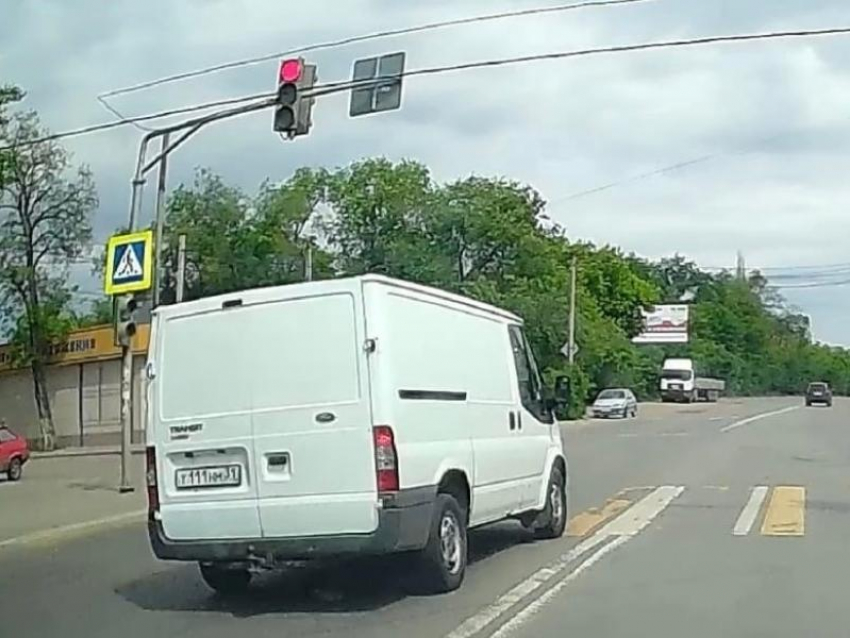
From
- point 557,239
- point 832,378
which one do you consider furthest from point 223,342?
point 832,378

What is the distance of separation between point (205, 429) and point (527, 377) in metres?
3.87

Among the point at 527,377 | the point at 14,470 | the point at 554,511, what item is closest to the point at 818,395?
the point at 14,470

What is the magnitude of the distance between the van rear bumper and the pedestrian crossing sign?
34.7 ft

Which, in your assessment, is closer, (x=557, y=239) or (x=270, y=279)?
(x=270, y=279)

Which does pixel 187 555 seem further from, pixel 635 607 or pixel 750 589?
pixel 750 589

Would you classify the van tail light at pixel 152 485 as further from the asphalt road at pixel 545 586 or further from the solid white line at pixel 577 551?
the solid white line at pixel 577 551

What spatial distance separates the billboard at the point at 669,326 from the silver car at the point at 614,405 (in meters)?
45.1

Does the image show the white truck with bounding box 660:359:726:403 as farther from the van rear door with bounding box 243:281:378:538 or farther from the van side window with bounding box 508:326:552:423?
the van rear door with bounding box 243:281:378:538

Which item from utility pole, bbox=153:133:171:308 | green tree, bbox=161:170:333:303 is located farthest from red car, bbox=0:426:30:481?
green tree, bbox=161:170:333:303

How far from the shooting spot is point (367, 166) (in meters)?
76.9

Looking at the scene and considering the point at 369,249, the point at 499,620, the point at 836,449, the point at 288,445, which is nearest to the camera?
the point at 499,620

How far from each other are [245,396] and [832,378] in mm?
142993

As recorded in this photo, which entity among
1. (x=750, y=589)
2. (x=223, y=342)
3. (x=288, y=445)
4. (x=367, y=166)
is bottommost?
(x=750, y=589)

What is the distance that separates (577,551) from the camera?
43.3 ft
